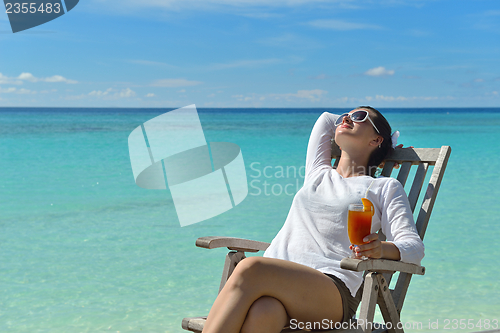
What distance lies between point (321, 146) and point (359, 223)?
0.95 metres

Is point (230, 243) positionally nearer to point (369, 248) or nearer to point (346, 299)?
point (346, 299)

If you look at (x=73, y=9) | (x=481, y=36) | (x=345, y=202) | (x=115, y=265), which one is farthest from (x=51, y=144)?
(x=481, y=36)

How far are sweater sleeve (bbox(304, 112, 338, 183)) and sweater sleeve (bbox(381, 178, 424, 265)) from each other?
49cm

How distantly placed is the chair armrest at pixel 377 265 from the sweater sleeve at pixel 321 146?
32.2 inches

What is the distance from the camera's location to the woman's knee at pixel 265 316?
1.85m

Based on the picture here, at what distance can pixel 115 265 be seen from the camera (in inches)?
→ 208

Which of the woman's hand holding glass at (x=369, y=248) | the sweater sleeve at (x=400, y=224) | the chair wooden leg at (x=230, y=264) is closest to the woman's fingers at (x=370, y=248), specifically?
the woman's hand holding glass at (x=369, y=248)

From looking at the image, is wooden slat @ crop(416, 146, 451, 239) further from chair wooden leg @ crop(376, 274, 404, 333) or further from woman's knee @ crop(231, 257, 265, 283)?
woman's knee @ crop(231, 257, 265, 283)

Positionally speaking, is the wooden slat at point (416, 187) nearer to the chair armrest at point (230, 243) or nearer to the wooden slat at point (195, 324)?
the chair armrest at point (230, 243)

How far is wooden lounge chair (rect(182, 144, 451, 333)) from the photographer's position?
1.87 m

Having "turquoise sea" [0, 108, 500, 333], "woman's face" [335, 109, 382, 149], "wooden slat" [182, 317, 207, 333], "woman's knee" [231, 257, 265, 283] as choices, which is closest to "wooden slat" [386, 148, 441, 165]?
"woman's face" [335, 109, 382, 149]

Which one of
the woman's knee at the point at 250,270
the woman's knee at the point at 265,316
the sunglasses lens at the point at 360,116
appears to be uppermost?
the sunglasses lens at the point at 360,116

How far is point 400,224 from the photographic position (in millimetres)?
2168

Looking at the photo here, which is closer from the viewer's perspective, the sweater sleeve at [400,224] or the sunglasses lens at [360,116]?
the sweater sleeve at [400,224]
